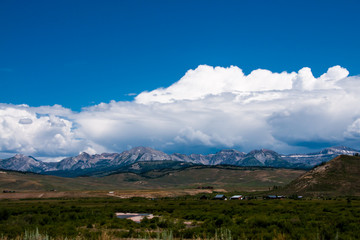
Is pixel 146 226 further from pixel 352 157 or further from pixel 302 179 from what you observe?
pixel 352 157

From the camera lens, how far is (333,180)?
491 ft

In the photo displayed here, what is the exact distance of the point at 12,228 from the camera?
3478cm

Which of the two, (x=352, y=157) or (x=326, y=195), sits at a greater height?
(x=352, y=157)

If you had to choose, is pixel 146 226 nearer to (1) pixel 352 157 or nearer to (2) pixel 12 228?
(2) pixel 12 228

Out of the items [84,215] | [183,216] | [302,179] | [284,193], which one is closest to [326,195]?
[284,193]

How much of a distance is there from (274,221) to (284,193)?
4899 inches

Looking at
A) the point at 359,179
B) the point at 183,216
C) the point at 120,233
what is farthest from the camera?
the point at 359,179

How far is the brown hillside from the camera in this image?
454 ft

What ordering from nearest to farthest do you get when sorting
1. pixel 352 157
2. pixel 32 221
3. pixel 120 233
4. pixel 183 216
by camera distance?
pixel 120 233
pixel 32 221
pixel 183 216
pixel 352 157

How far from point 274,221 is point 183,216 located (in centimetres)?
2188

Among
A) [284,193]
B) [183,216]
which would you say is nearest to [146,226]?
[183,216]

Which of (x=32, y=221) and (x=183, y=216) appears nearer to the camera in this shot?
(x=32, y=221)

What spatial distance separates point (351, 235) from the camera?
88.2 ft

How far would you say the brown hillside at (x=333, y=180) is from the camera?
454 feet
